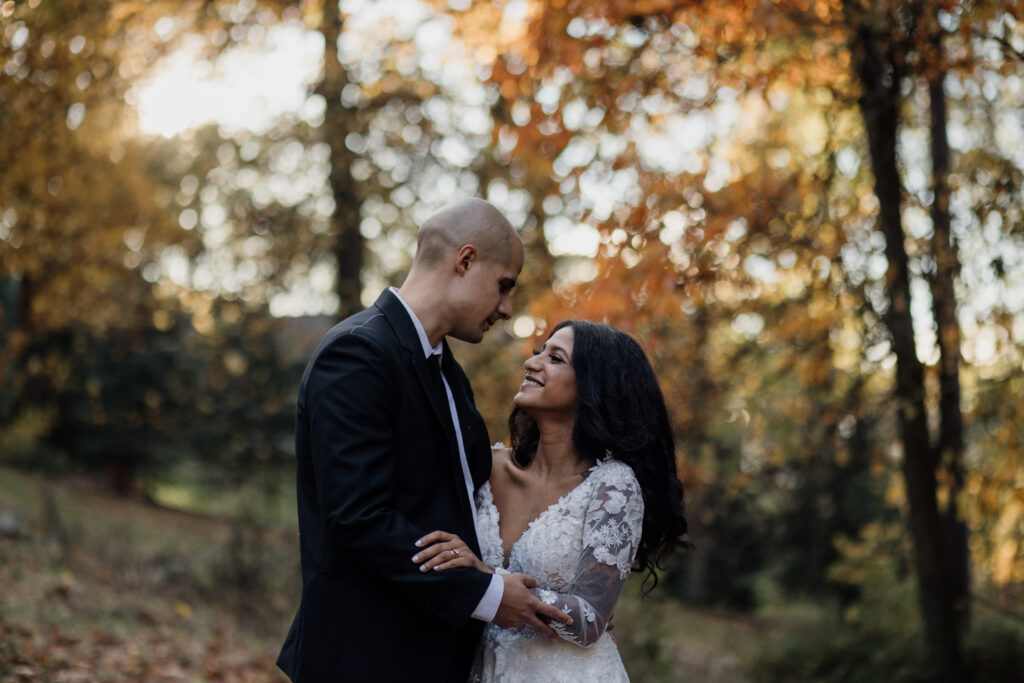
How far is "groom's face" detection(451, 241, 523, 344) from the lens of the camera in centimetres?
298

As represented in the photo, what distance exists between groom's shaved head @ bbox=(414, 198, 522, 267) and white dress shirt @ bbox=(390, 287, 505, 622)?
177 mm

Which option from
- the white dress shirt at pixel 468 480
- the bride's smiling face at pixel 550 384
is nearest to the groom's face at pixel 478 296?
the white dress shirt at pixel 468 480

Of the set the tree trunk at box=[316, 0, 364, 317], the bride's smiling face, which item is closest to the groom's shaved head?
the bride's smiling face

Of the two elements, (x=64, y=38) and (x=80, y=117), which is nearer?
(x=64, y=38)

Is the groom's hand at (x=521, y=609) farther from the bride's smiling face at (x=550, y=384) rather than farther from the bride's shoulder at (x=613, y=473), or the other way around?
the bride's smiling face at (x=550, y=384)

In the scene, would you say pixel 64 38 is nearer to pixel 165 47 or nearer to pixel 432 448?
pixel 165 47

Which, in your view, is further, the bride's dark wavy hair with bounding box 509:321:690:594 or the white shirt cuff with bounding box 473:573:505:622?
the bride's dark wavy hair with bounding box 509:321:690:594

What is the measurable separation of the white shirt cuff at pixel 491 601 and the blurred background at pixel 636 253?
128cm

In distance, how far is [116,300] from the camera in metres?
12.8

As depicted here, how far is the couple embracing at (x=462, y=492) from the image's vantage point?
2625 millimetres

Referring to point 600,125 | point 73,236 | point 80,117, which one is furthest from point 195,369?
point 600,125

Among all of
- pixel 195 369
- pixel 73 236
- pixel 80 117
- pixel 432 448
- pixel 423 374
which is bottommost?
pixel 195 369

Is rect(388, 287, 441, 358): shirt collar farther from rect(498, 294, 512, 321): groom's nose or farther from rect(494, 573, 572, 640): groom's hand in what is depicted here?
rect(494, 573, 572, 640): groom's hand

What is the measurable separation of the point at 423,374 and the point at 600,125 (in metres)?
3.03
